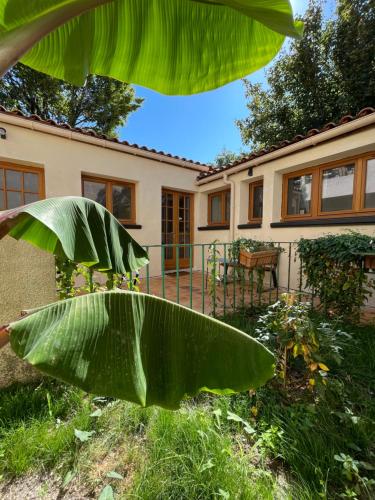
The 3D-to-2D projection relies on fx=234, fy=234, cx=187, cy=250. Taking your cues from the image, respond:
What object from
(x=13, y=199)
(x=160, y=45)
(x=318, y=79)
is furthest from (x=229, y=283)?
(x=318, y=79)

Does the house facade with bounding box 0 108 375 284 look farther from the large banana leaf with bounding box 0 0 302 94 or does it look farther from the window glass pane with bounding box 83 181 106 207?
the large banana leaf with bounding box 0 0 302 94

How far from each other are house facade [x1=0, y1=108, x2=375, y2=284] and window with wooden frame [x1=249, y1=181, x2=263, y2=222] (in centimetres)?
3

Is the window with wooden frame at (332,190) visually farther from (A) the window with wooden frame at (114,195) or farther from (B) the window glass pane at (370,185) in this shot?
(A) the window with wooden frame at (114,195)

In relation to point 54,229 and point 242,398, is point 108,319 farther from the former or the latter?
point 242,398

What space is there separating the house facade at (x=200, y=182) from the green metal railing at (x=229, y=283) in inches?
18.8

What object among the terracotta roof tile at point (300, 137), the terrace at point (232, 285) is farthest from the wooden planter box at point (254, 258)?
the terracotta roof tile at point (300, 137)

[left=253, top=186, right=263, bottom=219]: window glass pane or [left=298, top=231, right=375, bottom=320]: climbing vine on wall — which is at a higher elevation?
[left=253, top=186, right=263, bottom=219]: window glass pane

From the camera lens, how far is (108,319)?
783 mm

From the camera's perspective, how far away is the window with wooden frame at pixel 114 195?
5438mm

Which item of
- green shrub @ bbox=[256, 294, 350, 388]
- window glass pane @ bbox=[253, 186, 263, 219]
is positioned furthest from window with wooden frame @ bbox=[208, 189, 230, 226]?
green shrub @ bbox=[256, 294, 350, 388]

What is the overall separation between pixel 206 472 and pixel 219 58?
231 cm

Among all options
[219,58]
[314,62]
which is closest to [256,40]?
[219,58]

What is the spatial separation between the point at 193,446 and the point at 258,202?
5570 mm

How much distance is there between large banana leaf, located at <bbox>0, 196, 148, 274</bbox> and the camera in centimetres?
83
